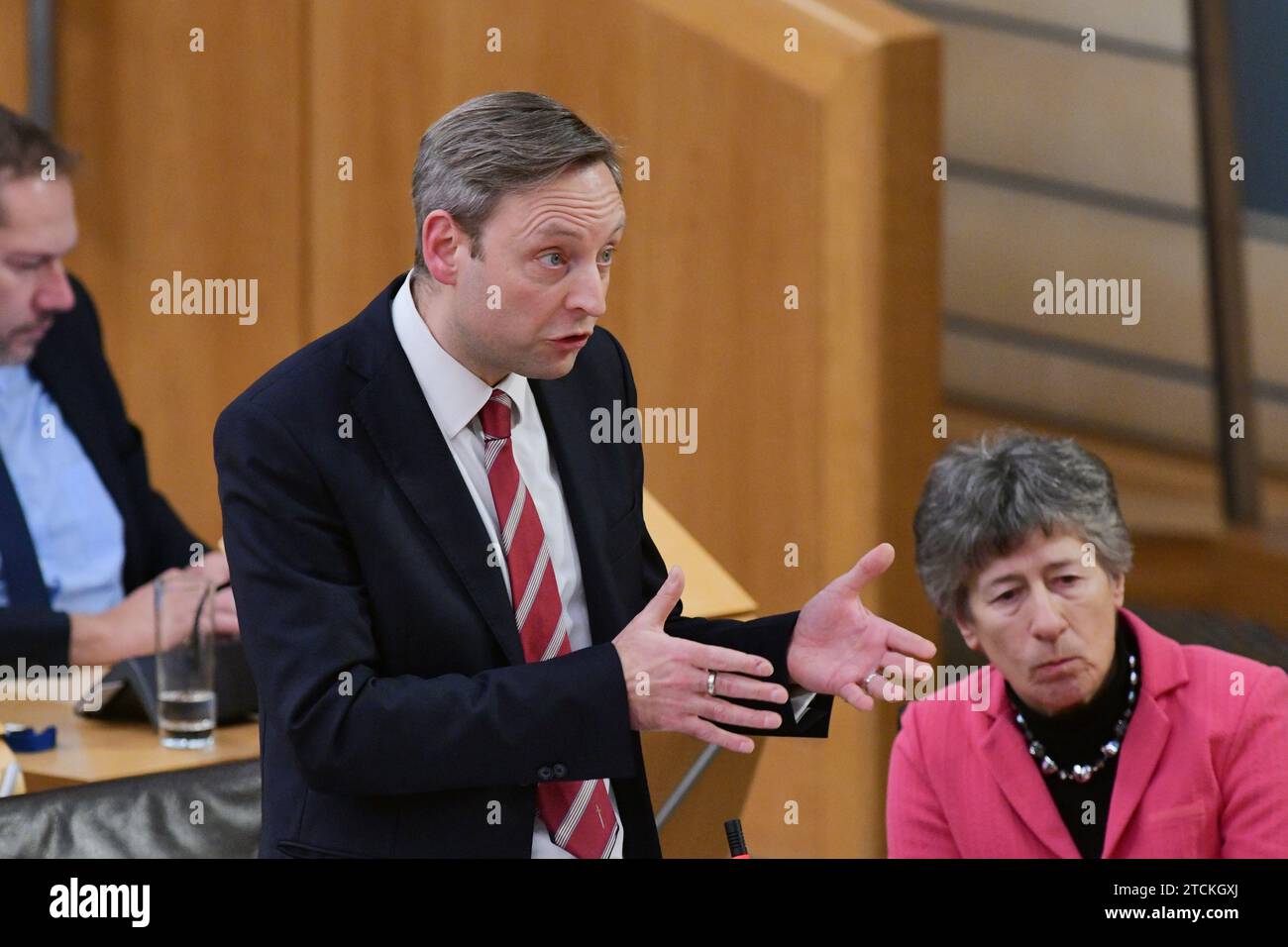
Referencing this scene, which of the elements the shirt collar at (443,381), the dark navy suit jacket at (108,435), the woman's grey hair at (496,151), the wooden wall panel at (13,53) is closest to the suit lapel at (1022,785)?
the shirt collar at (443,381)

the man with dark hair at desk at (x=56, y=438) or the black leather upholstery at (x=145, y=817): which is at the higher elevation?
the man with dark hair at desk at (x=56, y=438)

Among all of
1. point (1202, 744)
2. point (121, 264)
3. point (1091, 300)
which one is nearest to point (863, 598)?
point (1202, 744)

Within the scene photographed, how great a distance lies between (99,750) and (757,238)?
213 centimetres

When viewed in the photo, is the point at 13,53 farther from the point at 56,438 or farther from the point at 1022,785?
the point at 1022,785

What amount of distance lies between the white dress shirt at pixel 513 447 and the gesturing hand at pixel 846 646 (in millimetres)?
59

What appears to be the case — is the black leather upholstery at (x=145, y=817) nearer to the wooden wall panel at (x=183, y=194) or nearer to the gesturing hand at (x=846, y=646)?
the gesturing hand at (x=846, y=646)

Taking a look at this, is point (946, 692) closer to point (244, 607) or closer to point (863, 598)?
point (244, 607)

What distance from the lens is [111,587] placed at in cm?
388

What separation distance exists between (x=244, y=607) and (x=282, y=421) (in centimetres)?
21

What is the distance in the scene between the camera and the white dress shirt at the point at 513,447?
6.47 feet

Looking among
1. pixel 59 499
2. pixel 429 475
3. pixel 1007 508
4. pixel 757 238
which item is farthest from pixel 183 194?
pixel 429 475

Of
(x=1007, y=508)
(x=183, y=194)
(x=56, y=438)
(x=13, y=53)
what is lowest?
(x=1007, y=508)

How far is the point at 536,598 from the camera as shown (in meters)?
1.96

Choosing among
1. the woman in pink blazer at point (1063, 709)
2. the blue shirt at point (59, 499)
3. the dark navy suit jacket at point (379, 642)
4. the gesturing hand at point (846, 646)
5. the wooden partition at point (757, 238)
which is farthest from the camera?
the wooden partition at point (757, 238)
